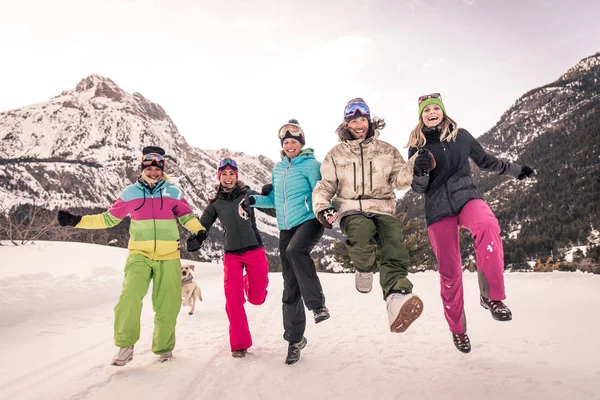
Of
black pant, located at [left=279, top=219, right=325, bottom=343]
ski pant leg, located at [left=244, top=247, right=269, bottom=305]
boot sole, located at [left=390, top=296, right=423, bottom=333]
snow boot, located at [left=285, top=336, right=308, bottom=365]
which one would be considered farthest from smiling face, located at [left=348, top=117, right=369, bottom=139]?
snow boot, located at [left=285, top=336, right=308, bottom=365]

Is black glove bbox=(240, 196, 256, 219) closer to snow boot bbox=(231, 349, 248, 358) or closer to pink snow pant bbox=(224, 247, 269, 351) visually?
pink snow pant bbox=(224, 247, 269, 351)

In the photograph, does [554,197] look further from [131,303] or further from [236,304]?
[131,303]

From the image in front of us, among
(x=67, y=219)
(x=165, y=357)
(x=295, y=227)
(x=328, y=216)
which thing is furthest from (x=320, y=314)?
(x=67, y=219)

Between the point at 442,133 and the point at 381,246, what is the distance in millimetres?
1462

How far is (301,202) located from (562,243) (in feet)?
468

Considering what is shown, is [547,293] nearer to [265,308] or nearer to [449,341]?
[449,341]

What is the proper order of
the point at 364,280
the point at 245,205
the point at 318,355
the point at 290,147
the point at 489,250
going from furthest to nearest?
the point at 245,205 < the point at 290,147 < the point at 318,355 < the point at 364,280 < the point at 489,250

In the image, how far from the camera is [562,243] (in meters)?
117

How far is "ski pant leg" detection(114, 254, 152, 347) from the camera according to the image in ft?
12.5

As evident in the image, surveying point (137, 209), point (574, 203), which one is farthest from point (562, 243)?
point (137, 209)

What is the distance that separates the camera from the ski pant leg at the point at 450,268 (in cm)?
390

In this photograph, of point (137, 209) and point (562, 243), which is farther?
point (562, 243)

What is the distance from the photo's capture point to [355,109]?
3.97m

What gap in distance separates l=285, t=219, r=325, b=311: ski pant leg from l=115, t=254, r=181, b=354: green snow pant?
1458mm
